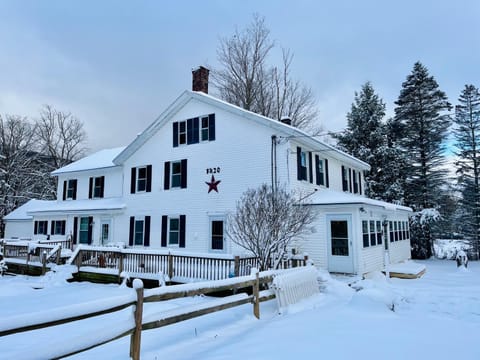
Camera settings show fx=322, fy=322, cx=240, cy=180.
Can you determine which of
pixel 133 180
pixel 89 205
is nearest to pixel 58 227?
pixel 89 205

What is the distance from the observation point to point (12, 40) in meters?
15.9

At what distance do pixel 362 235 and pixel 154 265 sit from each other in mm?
8162

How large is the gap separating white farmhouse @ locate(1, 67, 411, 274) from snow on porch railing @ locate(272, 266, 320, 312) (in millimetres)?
4614

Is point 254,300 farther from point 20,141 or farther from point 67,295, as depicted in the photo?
point 20,141

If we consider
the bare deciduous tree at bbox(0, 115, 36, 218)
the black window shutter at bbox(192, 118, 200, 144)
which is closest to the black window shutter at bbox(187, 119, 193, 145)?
the black window shutter at bbox(192, 118, 200, 144)

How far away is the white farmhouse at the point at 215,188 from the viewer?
1313 cm

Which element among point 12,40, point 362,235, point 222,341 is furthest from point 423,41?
point 12,40

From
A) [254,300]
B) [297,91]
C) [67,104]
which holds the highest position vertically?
[67,104]

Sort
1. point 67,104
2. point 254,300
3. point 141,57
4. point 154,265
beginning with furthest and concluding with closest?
point 67,104 → point 141,57 → point 154,265 → point 254,300

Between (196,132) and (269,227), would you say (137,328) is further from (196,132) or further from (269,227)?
(196,132)

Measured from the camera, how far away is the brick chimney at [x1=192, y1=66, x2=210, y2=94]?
17.6 m

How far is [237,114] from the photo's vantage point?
15.3m

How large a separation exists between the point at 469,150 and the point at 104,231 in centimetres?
2745

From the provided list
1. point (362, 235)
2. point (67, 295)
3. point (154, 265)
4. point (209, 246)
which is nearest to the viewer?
point (67, 295)
